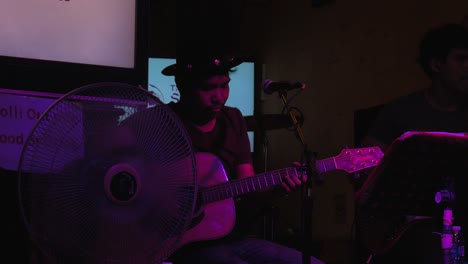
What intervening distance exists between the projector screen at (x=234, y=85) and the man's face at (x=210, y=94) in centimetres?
257

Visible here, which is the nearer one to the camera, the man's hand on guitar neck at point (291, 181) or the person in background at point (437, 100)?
the man's hand on guitar neck at point (291, 181)

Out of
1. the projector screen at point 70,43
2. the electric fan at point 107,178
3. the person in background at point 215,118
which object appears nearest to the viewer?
the electric fan at point 107,178

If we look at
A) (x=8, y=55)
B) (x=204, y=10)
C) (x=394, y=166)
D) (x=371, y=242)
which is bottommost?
(x=371, y=242)

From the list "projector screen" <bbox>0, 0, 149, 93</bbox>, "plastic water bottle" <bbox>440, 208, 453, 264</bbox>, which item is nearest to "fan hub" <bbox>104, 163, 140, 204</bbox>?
"projector screen" <bbox>0, 0, 149, 93</bbox>

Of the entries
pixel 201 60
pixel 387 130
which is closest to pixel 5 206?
pixel 201 60

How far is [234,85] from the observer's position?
588 cm

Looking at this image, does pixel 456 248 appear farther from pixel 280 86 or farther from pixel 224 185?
pixel 280 86

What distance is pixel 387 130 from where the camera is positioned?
3.04m

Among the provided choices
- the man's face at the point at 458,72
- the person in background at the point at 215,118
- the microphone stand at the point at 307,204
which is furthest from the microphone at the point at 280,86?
the microphone stand at the point at 307,204

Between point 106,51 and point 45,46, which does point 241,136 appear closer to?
point 106,51

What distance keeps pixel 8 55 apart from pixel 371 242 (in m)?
1.54

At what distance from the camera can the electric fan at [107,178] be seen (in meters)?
1.24

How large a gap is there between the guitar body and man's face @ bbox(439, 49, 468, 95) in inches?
51.6

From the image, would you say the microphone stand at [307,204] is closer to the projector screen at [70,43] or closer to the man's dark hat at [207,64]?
the projector screen at [70,43]
